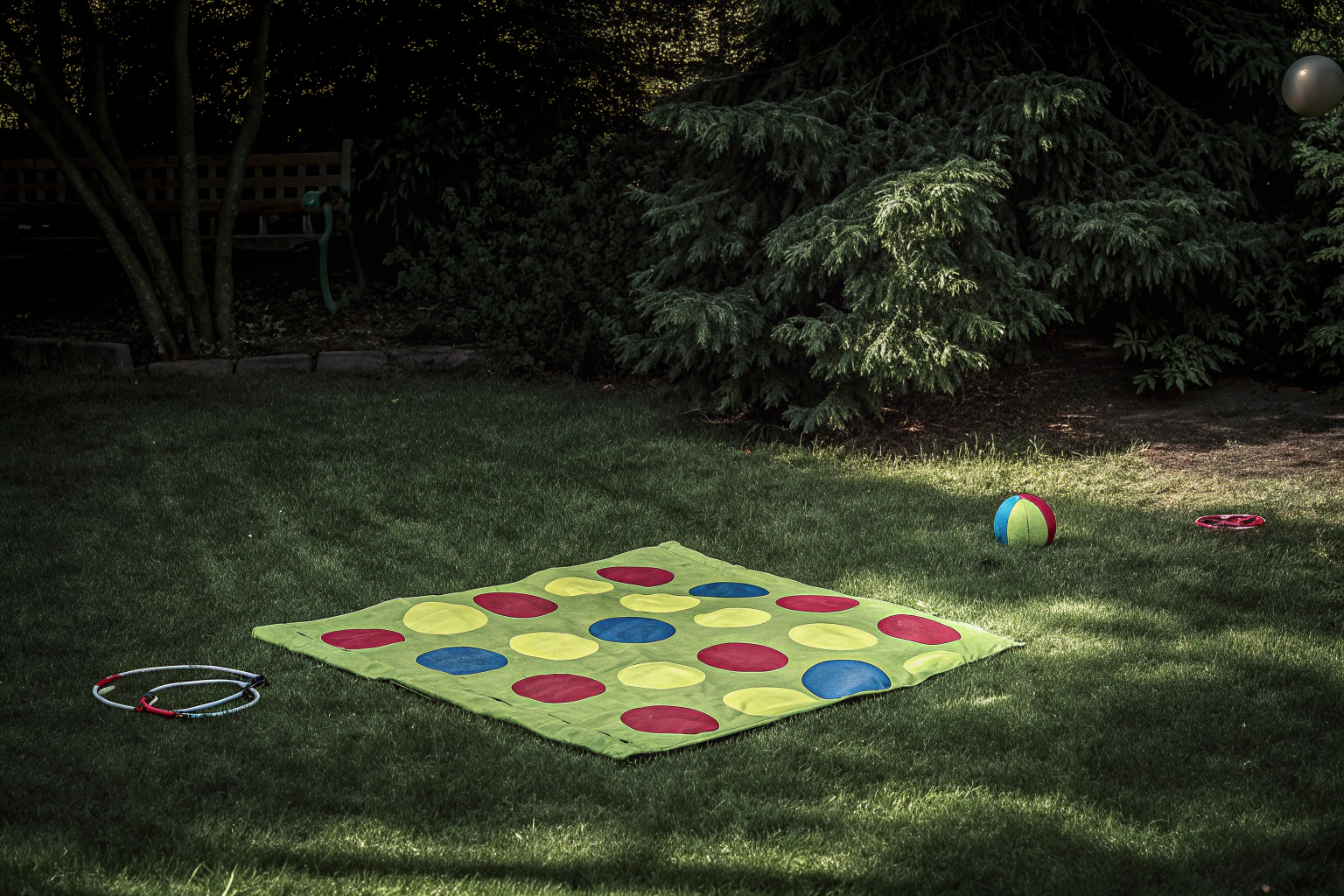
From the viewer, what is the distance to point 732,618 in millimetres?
4453

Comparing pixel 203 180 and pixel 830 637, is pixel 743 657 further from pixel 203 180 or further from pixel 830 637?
pixel 203 180

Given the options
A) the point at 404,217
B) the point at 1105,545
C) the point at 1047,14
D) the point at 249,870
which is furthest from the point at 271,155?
the point at 249,870

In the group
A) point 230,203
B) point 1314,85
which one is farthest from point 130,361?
point 1314,85

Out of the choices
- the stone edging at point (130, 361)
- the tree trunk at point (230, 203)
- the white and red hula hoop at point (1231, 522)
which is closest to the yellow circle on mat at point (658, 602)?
the white and red hula hoop at point (1231, 522)

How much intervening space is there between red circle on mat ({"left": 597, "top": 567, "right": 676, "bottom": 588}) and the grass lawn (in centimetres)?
26

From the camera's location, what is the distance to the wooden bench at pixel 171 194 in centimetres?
937

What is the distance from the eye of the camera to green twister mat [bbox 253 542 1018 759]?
11.6 ft

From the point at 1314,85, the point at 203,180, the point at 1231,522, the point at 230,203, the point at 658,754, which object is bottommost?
the point at 658,754

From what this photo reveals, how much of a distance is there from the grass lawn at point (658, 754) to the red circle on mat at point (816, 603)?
18cm

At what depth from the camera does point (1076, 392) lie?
26.0 feet

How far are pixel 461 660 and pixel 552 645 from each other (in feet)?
1.14

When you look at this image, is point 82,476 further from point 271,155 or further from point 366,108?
point 366,108

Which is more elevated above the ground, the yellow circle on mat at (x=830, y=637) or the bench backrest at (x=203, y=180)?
the bench backrest at (x=203, y=180)

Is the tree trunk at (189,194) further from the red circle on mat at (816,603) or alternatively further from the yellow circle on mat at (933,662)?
the yellow circle on mat at (933,662)
